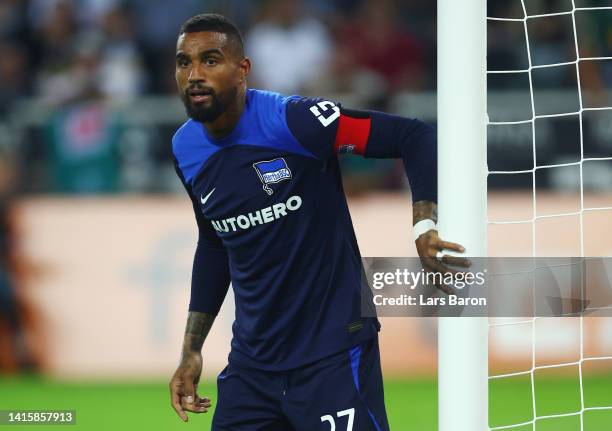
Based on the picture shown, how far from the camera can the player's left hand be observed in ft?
11.9

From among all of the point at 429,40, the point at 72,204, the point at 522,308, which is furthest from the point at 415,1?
the point at 522,308

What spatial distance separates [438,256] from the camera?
368 centimetres

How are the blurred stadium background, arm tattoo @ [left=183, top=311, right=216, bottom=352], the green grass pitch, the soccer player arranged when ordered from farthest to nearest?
the blurred stadium background
the green grass pitch
arm tattoo @ [left=183, top=311, right=216, bottom=352]
the soccer player

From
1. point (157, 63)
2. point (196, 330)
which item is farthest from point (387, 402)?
point (157, 63)

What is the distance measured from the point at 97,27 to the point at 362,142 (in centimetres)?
735

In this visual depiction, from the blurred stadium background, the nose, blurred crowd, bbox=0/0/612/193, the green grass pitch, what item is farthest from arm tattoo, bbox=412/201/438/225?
blurred crowd, bbox=0/0/612/193

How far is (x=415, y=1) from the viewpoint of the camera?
11.9 meters

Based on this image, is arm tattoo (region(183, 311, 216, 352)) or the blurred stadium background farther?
the blurred stadium background

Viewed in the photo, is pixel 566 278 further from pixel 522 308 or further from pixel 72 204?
pixel 72 204

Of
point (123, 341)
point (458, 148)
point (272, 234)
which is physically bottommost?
point (123, 341)

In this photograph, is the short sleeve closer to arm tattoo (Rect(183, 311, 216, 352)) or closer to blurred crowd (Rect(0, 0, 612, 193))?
Result: arm tattoo (Rect(183, 311, 216, 352))

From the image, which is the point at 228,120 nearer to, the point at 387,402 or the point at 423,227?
the point at 423,227

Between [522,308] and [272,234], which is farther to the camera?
[522,308]

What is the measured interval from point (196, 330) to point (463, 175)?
4.08 ft
